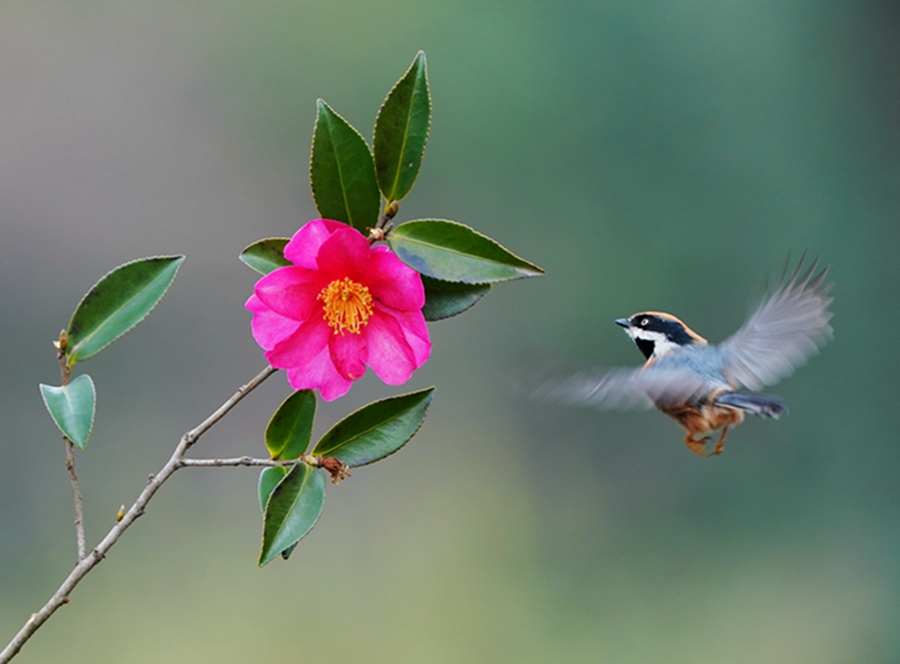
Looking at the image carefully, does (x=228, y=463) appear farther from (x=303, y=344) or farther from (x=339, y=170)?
(x=339, y=170)

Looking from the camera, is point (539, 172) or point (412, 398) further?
point (539, 172)

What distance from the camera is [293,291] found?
0.66 m

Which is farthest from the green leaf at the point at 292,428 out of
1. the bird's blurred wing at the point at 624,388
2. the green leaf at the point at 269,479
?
the bird's blurred wing at the point at 624,388

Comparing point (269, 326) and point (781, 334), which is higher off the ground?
point (269, 326)

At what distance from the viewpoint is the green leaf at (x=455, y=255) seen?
0.62 m

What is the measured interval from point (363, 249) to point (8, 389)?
2314 mm

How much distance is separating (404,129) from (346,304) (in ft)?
0.49

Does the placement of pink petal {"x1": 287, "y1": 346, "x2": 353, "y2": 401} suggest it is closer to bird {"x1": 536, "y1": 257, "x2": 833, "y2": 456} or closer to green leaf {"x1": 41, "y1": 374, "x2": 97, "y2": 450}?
green leaf {"x1": 41, "y1": 374, "x2": 97, "y2": 450}

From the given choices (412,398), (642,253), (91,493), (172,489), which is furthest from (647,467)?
(412,398)

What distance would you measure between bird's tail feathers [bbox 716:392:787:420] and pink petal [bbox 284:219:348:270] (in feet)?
1.91

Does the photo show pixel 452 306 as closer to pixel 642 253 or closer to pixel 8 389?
pixel 8 389

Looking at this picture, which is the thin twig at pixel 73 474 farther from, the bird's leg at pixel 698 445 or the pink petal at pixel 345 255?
the bird's leg at pixel 698 445

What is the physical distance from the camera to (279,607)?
2787 mm

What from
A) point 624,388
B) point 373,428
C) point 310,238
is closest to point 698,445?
point 624,388
